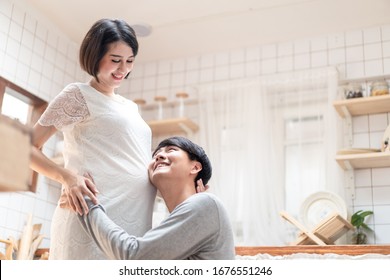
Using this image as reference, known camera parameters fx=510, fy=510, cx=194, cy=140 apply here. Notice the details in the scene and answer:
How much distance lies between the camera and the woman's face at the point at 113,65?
1.46 metres

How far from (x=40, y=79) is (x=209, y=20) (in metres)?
1.28

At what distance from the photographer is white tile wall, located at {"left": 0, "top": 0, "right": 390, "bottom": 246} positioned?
3324 mm

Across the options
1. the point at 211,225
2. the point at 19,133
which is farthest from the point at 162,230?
the point at 19,133

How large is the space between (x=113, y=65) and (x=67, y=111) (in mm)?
195

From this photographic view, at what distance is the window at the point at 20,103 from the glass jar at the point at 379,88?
228 centimetres

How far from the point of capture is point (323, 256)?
95.6 inches

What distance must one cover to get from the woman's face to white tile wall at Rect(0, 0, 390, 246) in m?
2.05

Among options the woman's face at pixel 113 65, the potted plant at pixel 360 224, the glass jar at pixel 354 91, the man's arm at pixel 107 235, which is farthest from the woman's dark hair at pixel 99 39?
the glass jar at pixel 354 91

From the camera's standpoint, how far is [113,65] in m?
1.47

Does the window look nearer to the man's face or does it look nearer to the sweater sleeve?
the man's face

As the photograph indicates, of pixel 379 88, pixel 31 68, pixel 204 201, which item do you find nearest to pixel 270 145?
pixel 379 88

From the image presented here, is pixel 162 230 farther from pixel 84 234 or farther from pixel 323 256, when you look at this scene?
pixel 323 256

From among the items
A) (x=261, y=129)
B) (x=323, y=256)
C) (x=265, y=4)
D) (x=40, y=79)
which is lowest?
(x=323, y=256)

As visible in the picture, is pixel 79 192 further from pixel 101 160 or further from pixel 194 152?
pixel 194 152
